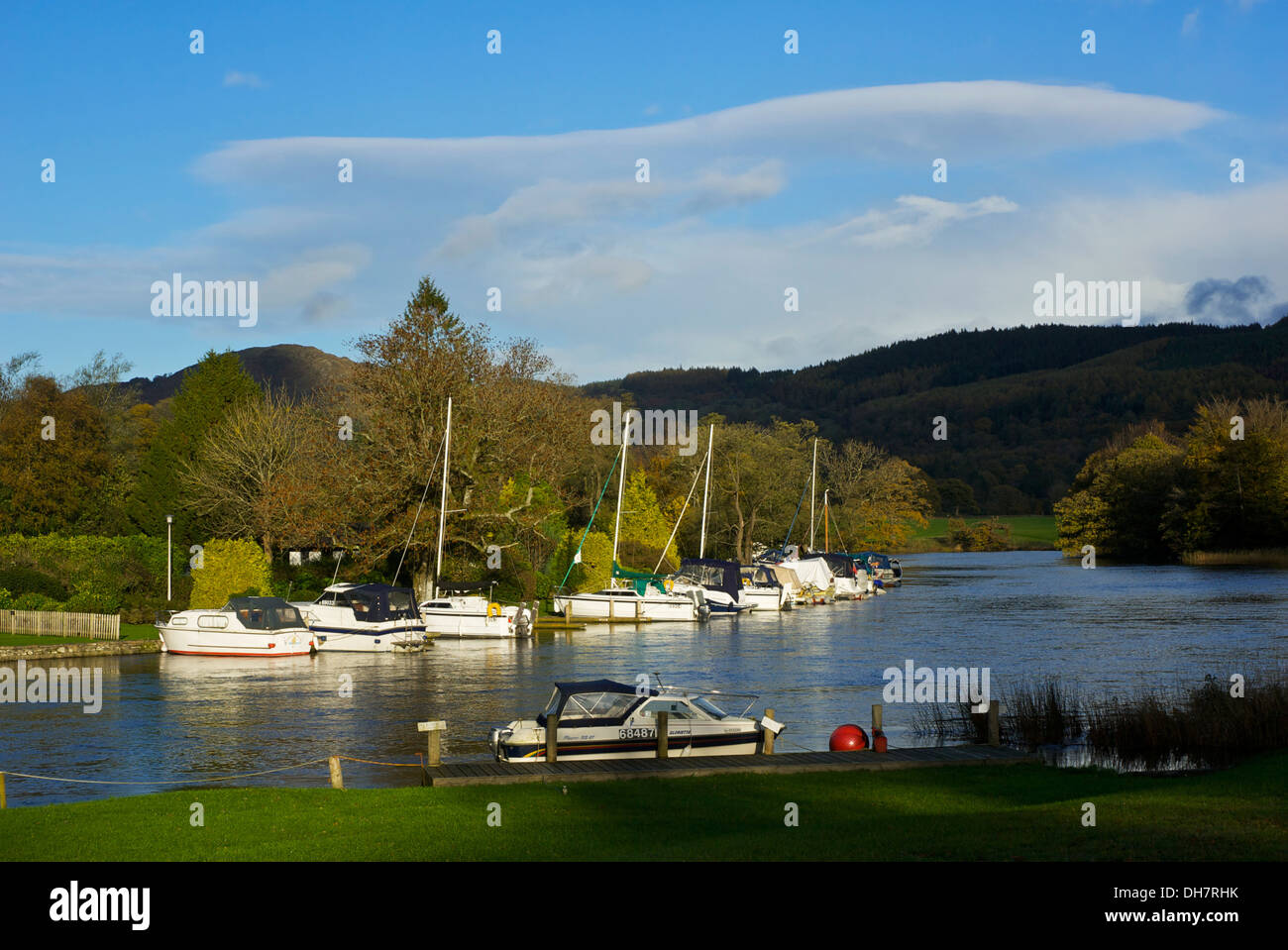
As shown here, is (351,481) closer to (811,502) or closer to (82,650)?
(82,650)

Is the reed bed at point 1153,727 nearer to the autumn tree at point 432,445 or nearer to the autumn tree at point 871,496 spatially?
the autumn tree at point 432,445

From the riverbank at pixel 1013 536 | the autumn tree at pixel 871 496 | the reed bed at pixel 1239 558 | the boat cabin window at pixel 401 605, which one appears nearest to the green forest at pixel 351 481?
the boat cabin window at pixel 401 605

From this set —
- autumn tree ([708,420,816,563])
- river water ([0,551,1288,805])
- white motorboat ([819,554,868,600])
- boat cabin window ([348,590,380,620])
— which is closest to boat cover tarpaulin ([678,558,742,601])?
river water ([0,551,1288,805])

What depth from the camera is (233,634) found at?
45.3 meters

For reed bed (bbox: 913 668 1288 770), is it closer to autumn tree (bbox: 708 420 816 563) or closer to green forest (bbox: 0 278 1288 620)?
green forest (bbox: 0 278 1288 620)

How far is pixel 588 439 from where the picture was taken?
3467 inches

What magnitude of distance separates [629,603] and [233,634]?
74.4ft

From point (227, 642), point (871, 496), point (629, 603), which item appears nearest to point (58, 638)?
point (227, 642)

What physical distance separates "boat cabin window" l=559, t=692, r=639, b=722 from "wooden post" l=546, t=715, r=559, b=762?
1.00m

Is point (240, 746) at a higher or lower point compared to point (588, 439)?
lower

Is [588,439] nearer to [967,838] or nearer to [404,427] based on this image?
[404,427]
